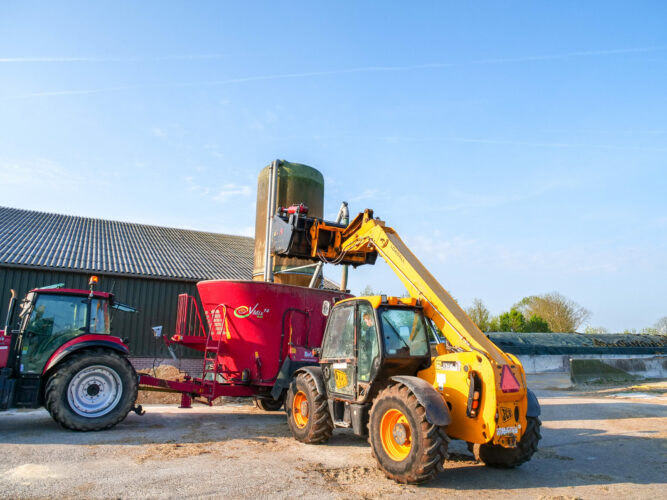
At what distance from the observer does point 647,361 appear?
20.2 m

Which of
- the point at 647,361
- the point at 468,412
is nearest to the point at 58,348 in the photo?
the point at 468,412

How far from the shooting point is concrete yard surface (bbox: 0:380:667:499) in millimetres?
4891

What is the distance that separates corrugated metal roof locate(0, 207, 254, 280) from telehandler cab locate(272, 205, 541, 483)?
913 centimetres

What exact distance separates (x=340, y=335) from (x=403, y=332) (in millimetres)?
1067

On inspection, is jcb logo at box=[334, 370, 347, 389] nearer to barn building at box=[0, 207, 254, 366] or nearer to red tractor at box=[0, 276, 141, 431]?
red tractor at box=[0, 276, 141, 431]

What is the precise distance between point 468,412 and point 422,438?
56cm

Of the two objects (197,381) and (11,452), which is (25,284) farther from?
(11,452)

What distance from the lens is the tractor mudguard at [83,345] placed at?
769cm

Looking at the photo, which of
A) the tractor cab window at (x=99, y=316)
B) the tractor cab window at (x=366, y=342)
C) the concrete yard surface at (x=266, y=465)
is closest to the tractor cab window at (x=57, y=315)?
the tractor cab window at (x=99, y=316)

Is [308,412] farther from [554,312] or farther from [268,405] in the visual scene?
[554,312]

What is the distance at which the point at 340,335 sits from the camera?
6789 millimetres

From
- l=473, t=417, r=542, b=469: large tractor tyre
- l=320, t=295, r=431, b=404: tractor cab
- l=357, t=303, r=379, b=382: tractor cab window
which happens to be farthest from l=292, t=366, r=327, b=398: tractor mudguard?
l=473, t=417, r=542, b=469: large tractor tyre

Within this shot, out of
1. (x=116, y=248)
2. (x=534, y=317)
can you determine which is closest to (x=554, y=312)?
(x=534, y=317)

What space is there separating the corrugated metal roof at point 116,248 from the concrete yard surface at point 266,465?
6.25 m
